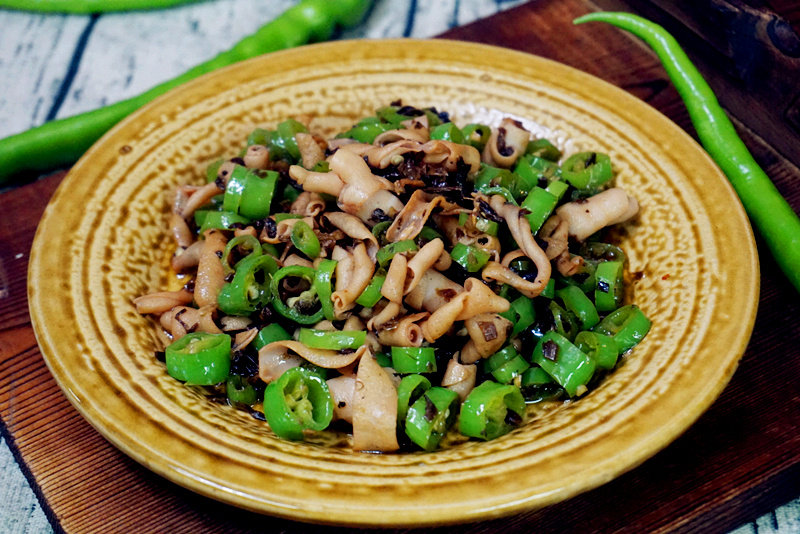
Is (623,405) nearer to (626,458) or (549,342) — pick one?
(626,458)

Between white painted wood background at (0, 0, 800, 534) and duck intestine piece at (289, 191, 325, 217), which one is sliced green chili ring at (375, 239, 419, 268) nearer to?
duck intestine piece at (289, 191, 325, 217)

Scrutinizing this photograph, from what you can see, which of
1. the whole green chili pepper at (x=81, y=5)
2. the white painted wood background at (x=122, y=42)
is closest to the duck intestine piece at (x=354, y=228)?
the white painted wood background at (x=122, y=42)

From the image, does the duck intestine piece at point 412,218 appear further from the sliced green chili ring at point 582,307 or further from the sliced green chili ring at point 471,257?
the sliced green chili ring at point 582,307

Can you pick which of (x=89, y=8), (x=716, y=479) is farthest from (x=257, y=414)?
(x=89, y=8)

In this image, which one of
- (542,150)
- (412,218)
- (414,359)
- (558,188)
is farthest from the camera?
(542,150)

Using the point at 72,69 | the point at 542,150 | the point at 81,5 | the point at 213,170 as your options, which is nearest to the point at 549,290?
the point at 542,150

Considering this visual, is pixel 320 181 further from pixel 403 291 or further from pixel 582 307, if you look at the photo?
pixel 582 307
